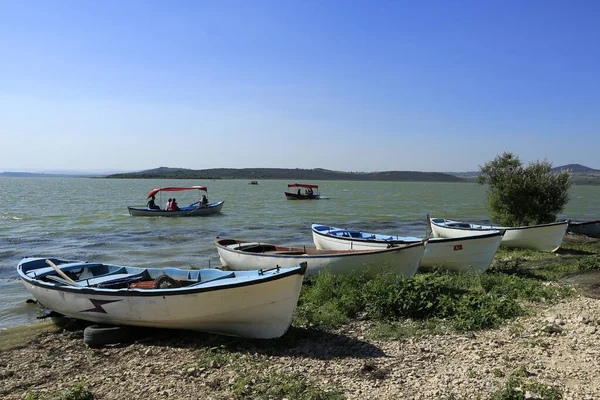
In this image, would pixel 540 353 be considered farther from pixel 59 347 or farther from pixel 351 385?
pixel 59 347

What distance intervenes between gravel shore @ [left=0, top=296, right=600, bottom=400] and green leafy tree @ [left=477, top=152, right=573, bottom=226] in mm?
11949

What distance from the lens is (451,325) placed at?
8641 mm

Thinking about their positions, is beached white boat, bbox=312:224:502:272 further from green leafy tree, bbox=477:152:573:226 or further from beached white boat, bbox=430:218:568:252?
green leafy tree, bbox=477:152:573:226

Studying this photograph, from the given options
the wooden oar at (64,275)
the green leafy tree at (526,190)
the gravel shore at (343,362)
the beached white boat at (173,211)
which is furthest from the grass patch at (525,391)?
the beached white boat at (173,211)

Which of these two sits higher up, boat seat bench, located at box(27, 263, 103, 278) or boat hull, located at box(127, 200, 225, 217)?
boat seat bench, located at box(27, 263, 103, 278)

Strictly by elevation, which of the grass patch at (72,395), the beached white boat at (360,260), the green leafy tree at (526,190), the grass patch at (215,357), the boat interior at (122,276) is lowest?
the grass patch at (72,395)

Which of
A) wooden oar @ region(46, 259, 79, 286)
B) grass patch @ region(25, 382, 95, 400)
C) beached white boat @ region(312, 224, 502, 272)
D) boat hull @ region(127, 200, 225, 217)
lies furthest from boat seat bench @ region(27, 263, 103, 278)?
boat hull @ region(127, 200, 225, 217)

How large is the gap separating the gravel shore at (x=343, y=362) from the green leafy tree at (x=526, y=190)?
11.9 meters

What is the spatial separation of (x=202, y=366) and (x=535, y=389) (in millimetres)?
4709

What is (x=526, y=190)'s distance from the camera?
20.3 metres

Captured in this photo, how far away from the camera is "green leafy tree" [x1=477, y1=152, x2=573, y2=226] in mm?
20109

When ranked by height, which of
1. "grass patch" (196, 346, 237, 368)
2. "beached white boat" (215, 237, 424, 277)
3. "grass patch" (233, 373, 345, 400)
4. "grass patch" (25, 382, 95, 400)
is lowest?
"grass patch" (25, 382, 95, 400)

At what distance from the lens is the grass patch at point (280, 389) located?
20.3 ft

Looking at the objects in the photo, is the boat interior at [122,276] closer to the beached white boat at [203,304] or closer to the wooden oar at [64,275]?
the wooden oar at [64,275]
